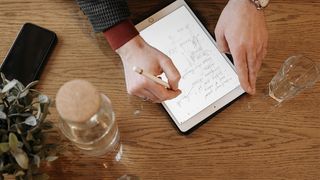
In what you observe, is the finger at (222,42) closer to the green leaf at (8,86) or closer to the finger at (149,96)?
the finger at (149,96)

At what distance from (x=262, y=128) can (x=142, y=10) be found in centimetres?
35

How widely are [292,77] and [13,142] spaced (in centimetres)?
56

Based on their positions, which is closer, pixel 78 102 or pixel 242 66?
pixel 78 102

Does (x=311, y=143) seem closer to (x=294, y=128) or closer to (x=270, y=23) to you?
(x=294, y=128)

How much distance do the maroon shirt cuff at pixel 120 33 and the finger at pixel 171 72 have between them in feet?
0.29

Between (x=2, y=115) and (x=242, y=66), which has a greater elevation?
(x=2, y=115)

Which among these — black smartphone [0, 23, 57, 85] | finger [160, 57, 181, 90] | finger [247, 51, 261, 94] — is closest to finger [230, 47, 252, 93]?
finger [247, 51, 261, 94]

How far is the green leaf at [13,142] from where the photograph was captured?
649mm

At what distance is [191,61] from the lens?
90cm

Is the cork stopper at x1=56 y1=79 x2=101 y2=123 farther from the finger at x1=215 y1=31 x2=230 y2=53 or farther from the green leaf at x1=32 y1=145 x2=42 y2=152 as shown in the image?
the finger at x1=215 y1=31 x2=230 y2=53

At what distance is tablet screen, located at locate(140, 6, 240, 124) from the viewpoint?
869 millimetres

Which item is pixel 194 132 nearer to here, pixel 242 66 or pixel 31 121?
pixel 242 66

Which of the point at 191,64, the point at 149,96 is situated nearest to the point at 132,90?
the point at 149,96

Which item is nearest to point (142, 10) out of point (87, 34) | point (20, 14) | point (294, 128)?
point (87, 34)
